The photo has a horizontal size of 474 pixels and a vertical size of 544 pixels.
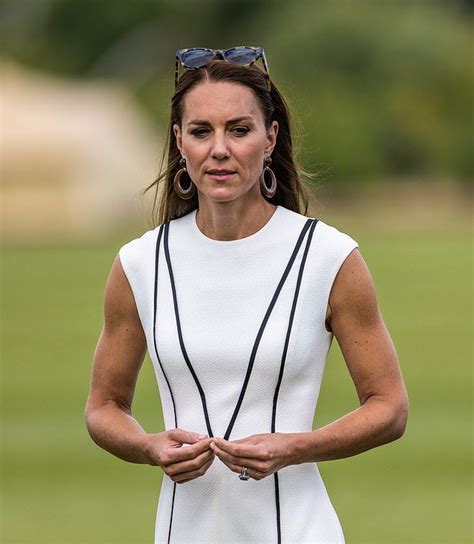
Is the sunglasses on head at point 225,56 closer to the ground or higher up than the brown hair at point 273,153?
higher up

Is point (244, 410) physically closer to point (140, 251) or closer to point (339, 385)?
point (140, 251)

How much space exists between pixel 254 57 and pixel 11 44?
88.6 m

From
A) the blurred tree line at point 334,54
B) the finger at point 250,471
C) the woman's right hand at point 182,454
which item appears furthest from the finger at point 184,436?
the blurred tree line at point 334,54

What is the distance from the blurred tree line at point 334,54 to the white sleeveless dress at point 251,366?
62410 millimetres

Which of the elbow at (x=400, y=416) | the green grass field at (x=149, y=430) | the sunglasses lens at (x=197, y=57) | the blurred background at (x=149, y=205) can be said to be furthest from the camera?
the blurred background at (x=149, y=205)

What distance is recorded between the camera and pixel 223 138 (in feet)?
16.3

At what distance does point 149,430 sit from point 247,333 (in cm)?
1295

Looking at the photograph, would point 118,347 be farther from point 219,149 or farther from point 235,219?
point 219,149

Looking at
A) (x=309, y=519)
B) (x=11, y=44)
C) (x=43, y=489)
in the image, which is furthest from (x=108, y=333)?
(x=11, y=44)

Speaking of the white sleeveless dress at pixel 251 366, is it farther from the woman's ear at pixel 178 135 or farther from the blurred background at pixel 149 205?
the blurred background at pixel 149 205

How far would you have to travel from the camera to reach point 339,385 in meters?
23.1

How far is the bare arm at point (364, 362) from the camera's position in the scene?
5.00 m

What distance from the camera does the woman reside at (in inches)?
197

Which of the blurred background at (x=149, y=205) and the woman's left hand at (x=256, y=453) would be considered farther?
the blurred background at (x=149, y=205)
